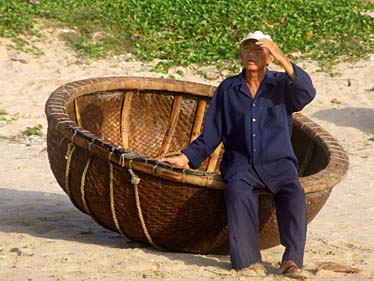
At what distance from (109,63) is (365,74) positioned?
3.21m

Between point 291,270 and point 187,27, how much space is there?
8.15 metres

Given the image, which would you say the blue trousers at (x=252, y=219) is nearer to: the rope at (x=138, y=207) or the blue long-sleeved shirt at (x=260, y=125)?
the blue long-sleeved shirt at (x=260, y=125)

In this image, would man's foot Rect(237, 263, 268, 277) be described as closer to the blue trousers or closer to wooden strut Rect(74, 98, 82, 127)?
the blue trousers

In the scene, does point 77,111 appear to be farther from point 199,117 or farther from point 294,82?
point 294,82

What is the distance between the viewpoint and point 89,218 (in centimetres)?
709

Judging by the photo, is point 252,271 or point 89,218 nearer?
point 252,271

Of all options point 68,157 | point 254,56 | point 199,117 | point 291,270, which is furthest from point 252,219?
point 199,117

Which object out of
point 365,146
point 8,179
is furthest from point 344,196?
point 8,179

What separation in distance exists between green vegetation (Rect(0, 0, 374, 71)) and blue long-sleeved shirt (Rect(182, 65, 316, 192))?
250 inches

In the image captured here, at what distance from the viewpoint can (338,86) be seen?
39.5 feet

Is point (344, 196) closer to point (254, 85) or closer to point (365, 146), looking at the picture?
point (365, 146)

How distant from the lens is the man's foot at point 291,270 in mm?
5367

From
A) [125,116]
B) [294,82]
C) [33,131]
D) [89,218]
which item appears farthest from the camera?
[33,131]

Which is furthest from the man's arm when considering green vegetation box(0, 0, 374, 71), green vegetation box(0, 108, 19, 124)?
green vegetation box(0, 0, 374, 71)
